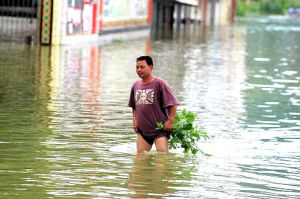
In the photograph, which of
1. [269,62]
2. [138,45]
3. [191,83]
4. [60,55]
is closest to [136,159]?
[191,83]

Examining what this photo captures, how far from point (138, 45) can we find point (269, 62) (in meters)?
8.41

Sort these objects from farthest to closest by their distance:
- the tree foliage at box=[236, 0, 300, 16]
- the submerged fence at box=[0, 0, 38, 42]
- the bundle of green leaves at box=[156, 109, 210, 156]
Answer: the tree foliage at box=[236, 0, 300, 16] → the submerged fence at box=[0, 0, 38, 42] → the bundle of green leaves at box=[156, 109, 210, 156]

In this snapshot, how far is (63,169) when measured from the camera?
31.0 feet

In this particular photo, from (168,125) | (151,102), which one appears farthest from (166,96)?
(168,125)

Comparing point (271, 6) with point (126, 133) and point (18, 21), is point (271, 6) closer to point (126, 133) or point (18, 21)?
point (18, 21)

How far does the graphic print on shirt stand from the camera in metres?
9.98

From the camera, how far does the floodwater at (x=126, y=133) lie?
8.75 meters

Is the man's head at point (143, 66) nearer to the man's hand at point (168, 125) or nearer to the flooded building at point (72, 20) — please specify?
the man's hand at point (168, 125)

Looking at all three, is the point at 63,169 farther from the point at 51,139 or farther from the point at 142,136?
the point at 51,139

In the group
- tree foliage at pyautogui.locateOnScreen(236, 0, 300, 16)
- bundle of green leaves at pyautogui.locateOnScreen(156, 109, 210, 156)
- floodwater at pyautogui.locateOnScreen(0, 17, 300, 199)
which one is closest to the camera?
floodwater at pyautogui.locateOnScreen(0, 17, 300, 199)

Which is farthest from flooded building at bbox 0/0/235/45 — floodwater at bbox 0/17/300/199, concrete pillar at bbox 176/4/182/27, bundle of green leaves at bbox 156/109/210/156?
bundle of green leaves at bbox 156/109/210/156

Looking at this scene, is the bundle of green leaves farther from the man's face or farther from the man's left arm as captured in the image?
the man's face

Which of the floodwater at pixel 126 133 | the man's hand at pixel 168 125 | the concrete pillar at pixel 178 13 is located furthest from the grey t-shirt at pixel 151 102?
the concrete pillar at pixel 178 13

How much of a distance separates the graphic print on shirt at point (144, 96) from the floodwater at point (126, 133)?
687mm
